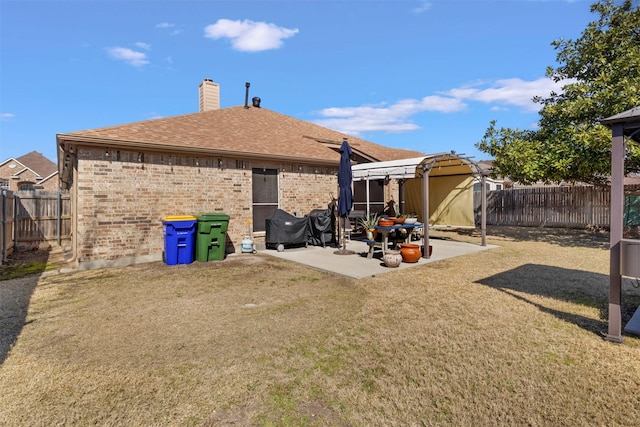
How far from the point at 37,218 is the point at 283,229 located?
30.2 feet

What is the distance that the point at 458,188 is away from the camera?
15.7 meters

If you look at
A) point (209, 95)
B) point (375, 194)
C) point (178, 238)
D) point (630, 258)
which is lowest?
point (178, 238)

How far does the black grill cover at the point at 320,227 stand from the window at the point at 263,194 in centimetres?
142

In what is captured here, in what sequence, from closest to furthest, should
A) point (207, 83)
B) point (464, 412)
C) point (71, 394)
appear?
1. point (464, 412)
2. point (71, 394)
3. point (207, 83)

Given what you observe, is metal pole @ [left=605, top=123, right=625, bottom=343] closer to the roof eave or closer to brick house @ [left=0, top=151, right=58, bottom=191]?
the roof eave

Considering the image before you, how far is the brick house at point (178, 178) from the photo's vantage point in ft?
25.4

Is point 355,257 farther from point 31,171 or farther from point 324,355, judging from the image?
point 31,171

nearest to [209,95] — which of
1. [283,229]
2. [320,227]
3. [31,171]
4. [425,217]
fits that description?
[283,229]

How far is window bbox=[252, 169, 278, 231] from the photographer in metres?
10.6

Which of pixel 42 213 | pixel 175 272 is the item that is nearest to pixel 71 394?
pixel 175 272

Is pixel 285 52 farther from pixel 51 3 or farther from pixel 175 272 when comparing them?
pixel 175 272

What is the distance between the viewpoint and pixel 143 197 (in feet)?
27.7

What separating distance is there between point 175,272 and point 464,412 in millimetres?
6647

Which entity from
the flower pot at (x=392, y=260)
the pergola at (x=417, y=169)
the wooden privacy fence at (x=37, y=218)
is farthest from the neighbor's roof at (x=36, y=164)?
the flower pot at (x=392, y=260)
